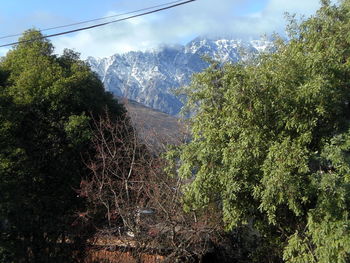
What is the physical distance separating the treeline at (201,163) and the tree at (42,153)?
0.03m

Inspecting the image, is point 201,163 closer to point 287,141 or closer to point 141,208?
point 287,141

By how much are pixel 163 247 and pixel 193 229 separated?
0.87 meters

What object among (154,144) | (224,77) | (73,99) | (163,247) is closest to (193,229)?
(163,247)

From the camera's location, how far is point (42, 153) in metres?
11.0

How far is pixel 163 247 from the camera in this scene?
972cm

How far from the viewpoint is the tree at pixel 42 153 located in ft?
34.9

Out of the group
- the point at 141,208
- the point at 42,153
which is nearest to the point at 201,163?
the point at 141,208

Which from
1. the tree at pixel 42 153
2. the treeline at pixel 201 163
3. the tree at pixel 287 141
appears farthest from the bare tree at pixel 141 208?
the tree at pixel 287 141

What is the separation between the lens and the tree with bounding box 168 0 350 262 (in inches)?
262

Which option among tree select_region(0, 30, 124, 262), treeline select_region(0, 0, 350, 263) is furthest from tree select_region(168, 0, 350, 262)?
tree select_region(0, 30, 124, 262)

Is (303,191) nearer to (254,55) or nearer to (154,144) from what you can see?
(254,55)

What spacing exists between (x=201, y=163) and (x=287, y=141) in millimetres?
1602

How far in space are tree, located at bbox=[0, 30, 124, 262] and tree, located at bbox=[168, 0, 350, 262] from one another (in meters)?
3.76

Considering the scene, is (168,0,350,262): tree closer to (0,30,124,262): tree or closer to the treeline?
the treeline
